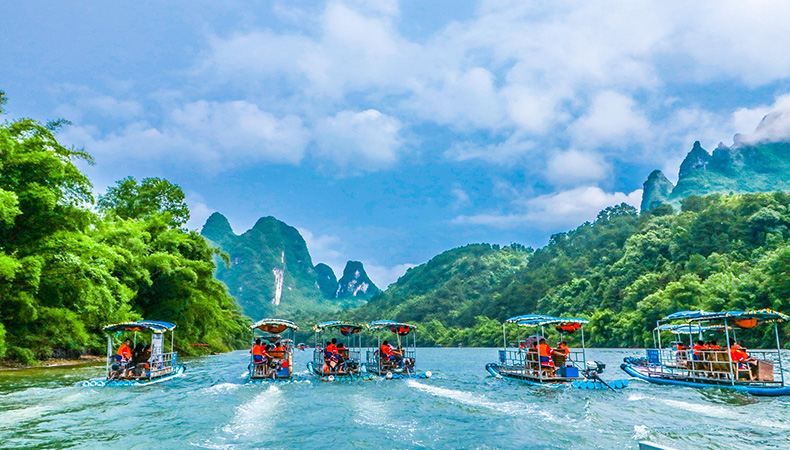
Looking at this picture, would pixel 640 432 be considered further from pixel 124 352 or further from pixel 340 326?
pixel 124 352

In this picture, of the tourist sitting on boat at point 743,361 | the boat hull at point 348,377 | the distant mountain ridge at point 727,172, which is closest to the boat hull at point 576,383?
the tourist sitting on boat at point 743,361

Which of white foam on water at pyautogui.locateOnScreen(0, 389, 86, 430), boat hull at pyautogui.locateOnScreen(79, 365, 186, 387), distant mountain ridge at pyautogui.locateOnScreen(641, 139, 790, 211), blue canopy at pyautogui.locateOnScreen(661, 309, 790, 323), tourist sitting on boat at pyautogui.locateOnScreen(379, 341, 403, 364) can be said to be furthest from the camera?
distant mountain ridge at pyautogui.locateOnScreen(641, 139, 790, 211)

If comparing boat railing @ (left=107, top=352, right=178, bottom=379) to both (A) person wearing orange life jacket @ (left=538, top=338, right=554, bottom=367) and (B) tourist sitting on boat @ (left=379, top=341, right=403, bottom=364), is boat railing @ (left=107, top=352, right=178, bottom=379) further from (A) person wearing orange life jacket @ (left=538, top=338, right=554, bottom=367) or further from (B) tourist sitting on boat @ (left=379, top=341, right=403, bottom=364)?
(A) person wearing orange life jacket @ (left=538, top=338, right=554, bottom=367)

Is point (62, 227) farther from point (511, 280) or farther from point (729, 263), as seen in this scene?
point (511, 280)

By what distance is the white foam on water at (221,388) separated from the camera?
21.0 m

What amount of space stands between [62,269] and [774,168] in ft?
539

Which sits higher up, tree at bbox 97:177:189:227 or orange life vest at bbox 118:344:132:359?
tree at bbox 97:177:189:227

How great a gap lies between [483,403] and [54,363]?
26.6 metres

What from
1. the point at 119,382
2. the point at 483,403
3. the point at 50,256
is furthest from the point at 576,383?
the point at 50,256

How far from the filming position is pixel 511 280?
417ft

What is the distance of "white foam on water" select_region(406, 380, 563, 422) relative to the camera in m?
16.1

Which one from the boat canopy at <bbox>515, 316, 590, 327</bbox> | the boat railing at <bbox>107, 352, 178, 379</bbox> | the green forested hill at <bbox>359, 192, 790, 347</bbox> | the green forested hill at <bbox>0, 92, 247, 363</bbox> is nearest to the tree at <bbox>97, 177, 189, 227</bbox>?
the green forested hill at <bbox>0, 92, 247, 363</bbox>

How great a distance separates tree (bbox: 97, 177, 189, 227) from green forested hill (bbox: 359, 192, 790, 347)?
161 feet

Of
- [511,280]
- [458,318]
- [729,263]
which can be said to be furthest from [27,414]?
[511,280]
